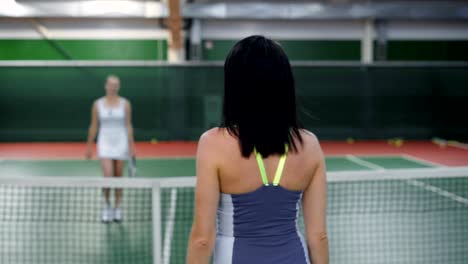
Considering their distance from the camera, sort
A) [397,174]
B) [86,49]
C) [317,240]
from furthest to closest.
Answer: [86,49], [397,174], [317,240]

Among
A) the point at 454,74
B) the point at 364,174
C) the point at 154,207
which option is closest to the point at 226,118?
the point at 154,207

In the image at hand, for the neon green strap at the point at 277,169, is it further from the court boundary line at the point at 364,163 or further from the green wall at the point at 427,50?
the green wall at the point at 427,50

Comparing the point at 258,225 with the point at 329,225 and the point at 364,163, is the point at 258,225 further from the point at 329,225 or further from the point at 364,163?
the point at 364,163

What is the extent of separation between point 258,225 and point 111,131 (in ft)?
16.5

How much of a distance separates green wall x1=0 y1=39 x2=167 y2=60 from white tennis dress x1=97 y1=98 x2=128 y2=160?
11.1 m

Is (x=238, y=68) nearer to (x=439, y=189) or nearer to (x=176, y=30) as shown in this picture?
(x=439, y=189)

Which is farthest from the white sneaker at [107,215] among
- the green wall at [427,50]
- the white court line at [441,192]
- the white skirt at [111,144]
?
the green wall at [427,50]

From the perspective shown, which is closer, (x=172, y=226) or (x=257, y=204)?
(x=257, y=204)

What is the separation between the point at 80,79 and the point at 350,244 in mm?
12794

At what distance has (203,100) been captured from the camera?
17.2 metres

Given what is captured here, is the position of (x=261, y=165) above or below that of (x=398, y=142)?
above

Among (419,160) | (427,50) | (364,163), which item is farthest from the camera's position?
(427,50)

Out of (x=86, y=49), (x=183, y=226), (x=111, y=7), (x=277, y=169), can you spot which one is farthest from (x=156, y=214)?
(x=86, y=49)

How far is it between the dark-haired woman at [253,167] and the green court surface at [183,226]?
3.52 metres
